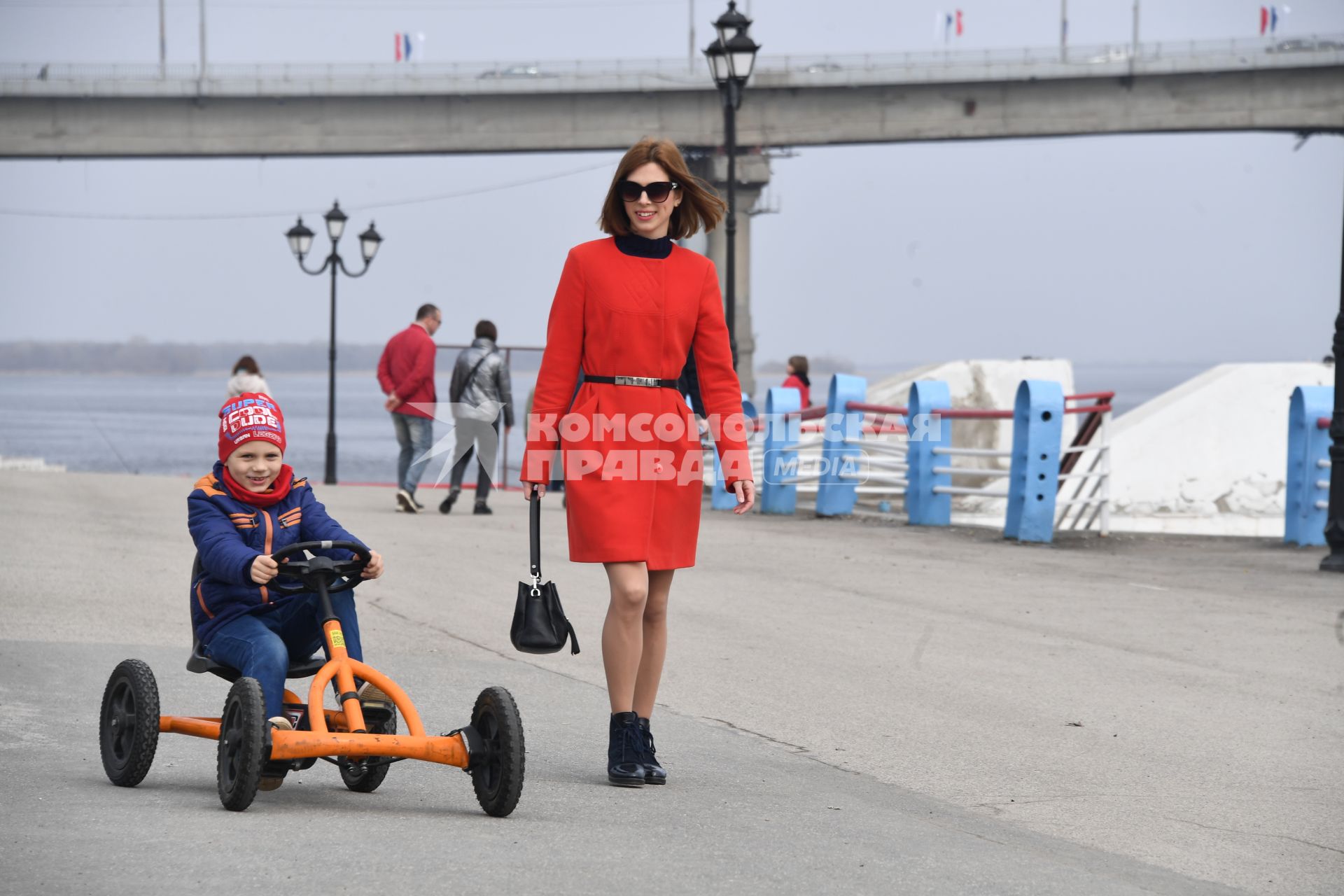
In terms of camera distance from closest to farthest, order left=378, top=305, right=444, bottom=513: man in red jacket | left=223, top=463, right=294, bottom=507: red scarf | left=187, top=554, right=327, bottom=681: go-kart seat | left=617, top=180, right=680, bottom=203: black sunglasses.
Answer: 1. left=187, top=554, right=327, bottom=681: go-kart seat
2. left=223, top=463, right=294, bottom=507: red scarf
3. left=617, top=180, right=680, bottom=203: black sunglasses
4. left=378, top=305, right=444, bottom=513: man in red jacket

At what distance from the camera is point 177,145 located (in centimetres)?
4866

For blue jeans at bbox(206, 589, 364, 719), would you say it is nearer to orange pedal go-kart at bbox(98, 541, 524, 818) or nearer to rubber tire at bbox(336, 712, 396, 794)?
orange pedal go-kart at bbox(98, 541, 524, 818)

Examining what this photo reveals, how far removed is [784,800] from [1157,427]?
22804mm

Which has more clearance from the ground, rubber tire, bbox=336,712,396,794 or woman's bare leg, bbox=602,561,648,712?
woman's bare leg, bbox=602,561,648,712

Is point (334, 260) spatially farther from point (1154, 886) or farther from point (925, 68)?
point (1154, 886)

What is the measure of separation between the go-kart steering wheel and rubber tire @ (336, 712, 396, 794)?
42 centimetres

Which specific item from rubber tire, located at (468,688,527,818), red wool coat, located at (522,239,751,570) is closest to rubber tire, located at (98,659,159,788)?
rubber tire, located at (468,688,527,818)

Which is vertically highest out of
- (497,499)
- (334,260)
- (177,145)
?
(177,145)

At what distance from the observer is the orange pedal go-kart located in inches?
177

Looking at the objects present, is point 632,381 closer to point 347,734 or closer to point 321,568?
point 321,568

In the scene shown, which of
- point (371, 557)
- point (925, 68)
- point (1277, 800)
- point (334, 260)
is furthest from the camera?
point (925, 68)

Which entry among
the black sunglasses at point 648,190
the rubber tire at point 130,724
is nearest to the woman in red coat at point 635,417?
the black sunglasses at point 648,190

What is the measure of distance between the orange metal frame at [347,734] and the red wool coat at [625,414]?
81 cm

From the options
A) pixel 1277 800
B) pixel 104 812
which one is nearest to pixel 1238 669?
pixel 1277 800
